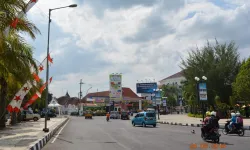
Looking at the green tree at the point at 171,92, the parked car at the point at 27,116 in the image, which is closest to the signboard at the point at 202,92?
the parked car at the point at 27,116

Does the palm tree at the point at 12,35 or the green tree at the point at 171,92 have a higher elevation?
the green tree at the point at 171,92

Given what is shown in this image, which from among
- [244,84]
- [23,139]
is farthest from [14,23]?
[244,84]

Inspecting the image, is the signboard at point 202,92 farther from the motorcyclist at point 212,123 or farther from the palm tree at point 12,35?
the palm tree at point 12,35

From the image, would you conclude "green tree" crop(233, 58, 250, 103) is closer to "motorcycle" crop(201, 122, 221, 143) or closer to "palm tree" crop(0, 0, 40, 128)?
"motorcycle" crop(201, 122, 221, 143)

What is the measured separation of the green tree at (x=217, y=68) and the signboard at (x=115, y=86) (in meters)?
30.2

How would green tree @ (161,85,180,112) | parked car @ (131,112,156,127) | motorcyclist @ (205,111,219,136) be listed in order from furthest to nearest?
green tree @ (161,85,180,112)
parked car @ (131,112,156,127)
motorcyclist @ (205,111,219,136)

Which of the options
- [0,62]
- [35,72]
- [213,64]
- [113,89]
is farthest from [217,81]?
[0,62]

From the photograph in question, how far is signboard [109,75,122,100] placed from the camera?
268 feet

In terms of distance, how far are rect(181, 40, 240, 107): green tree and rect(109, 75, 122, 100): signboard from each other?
30.2 m

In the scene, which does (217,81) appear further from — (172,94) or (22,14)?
(172,94)

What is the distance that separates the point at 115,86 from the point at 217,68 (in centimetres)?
3566

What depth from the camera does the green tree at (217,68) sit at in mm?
51531

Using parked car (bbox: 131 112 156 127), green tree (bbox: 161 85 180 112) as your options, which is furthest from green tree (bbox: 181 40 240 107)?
green tree (bbox: 161 85 180 112)

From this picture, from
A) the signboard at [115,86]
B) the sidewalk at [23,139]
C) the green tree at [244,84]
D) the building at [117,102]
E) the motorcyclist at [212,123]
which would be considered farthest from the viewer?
the building at [117,102]
